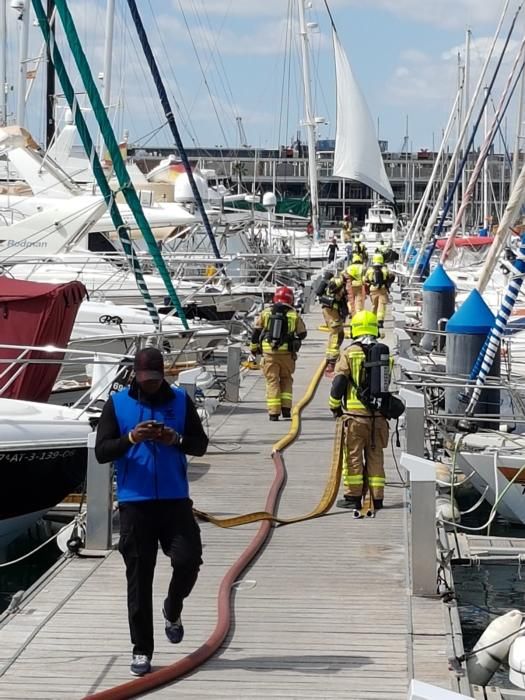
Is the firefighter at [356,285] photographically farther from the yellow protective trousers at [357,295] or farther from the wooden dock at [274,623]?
the wooden dock at [274,623]

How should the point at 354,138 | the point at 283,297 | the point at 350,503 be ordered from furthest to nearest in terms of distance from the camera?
the point at 354,138 → the point at 283,297 → the point at 350,503

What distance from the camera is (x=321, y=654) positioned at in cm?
723

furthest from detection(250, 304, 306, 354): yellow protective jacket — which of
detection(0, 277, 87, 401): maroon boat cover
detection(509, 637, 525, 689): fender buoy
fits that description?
detection(509, 637, 525, 689): fender buoy

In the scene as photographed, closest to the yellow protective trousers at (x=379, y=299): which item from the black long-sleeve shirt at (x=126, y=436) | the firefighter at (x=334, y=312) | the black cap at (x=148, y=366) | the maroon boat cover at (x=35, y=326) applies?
the firefighter at (x=334, y=312)

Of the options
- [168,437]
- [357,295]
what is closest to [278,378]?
[168,437]

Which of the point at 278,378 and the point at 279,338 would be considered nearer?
the point at 279,338

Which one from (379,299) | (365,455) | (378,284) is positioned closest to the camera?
(365,455)

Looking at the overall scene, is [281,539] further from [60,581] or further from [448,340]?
[448,340]

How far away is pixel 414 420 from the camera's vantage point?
449 inches

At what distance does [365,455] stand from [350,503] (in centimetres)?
54

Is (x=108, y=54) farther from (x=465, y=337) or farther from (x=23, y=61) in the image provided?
(x=465, y=337)

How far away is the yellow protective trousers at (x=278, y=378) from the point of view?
15148mm

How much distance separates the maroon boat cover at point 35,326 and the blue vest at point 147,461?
579cm

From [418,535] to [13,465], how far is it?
4173 mm
